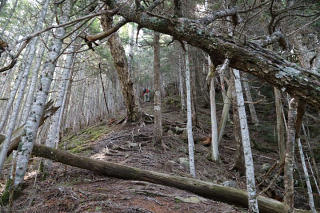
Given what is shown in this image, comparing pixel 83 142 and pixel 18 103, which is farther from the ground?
pixel 18 103

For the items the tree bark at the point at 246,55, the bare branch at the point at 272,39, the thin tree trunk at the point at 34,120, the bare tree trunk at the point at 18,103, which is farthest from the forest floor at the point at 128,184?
the bare branch at the point at 272,39

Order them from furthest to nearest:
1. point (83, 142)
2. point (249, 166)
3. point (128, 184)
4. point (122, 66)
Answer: point (83, 142)
point (122, 66)
point (128, 184)
point (249, 166)

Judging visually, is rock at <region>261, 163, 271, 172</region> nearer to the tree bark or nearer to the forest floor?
the forest floor

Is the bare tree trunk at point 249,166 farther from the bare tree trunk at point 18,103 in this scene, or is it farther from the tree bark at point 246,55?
the bare tree trunk at point 18,103

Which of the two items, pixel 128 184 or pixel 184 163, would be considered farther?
pixel 184 163

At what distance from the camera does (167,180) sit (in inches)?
162

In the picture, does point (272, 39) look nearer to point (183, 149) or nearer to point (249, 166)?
point (249, 166)

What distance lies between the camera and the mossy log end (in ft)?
12.3

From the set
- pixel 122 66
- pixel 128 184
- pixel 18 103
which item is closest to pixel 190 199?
pixel 128 184

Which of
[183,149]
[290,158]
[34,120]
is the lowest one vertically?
[290,158]

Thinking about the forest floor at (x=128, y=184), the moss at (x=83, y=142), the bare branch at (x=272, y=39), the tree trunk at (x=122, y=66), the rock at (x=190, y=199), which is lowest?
the rock at (x=190, y=199)

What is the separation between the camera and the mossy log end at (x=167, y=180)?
12.3ft

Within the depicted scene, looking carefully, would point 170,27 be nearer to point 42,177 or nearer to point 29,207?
point 29,207

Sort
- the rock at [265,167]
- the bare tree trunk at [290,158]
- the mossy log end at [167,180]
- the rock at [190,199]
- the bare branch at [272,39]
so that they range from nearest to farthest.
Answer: the bare tree trunk at [290,158]
the bare branch at [272,39]
the rock at [190,199]
the mossy log end at [167,180]
the rock at [265,167]
